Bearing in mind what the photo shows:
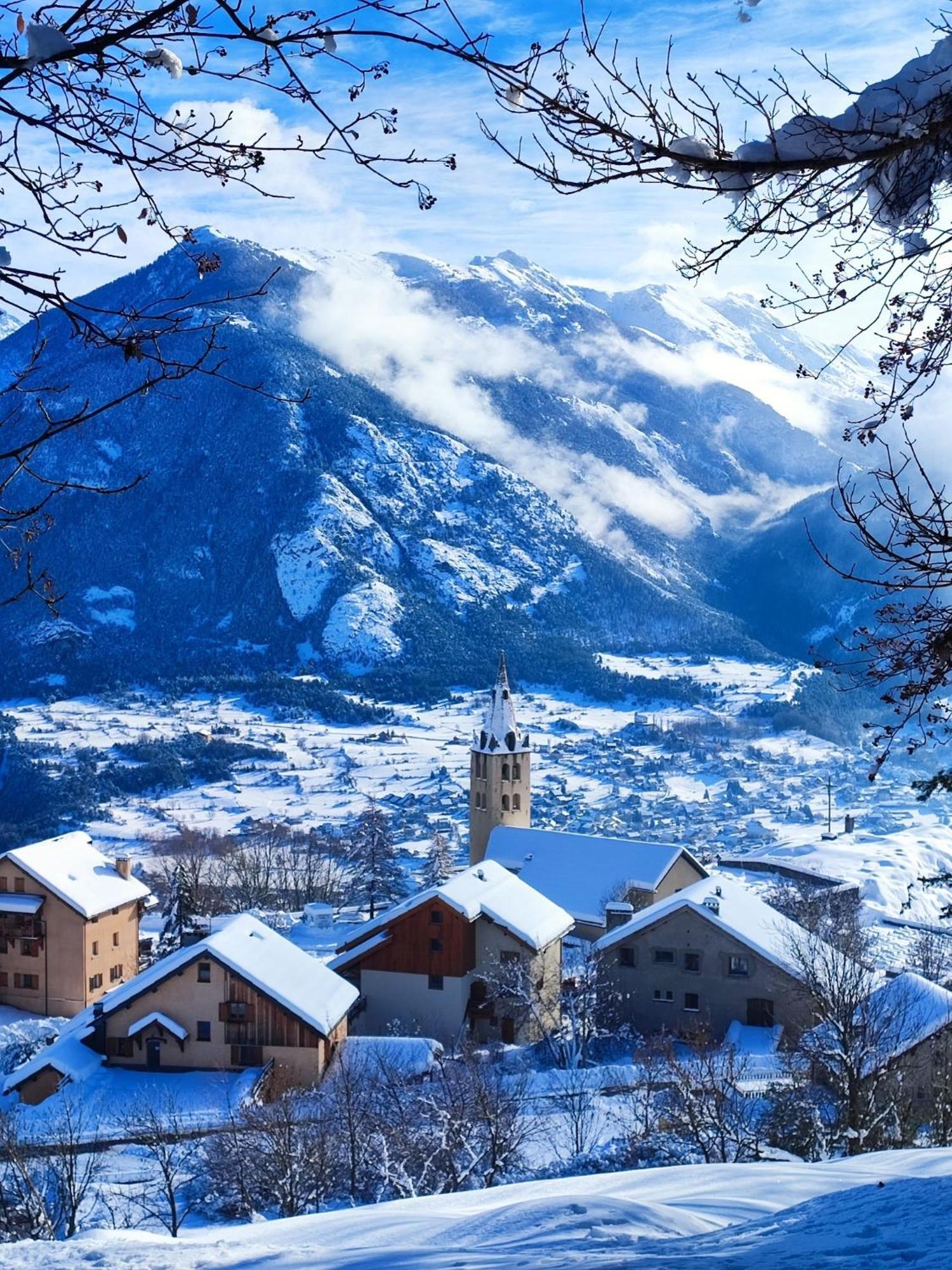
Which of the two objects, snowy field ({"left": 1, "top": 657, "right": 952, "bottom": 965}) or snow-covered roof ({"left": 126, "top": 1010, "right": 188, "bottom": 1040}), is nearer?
snow-covered roof ({"left": 126, "top": 1010, "right": 188, "bottom": 1040})

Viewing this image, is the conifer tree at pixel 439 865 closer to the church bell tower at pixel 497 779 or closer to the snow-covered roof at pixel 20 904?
the church bell tower at pixel 497 779

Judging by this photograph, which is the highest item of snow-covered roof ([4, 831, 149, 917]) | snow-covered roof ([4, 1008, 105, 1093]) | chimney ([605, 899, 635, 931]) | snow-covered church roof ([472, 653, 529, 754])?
snow-covered church roof ([472, 653, 529, 754])

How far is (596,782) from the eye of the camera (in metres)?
114

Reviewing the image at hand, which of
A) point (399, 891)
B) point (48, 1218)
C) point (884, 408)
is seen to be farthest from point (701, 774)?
point (884, 408)

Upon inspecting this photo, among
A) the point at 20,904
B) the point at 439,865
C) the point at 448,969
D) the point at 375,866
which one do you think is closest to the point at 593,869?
the point at 375,866

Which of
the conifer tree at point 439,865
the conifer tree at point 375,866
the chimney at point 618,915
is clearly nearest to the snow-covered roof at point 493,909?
the chimney at point 618,915

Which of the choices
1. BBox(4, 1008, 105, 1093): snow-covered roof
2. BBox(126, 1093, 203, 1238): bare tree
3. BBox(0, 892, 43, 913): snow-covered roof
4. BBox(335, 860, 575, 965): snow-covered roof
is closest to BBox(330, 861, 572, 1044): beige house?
BBox(335, 860, 575, 965): snow-covered roof

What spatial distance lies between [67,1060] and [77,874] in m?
13.4

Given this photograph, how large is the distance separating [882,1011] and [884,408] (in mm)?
16901

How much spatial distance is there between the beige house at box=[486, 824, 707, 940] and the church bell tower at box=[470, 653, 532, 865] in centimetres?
501

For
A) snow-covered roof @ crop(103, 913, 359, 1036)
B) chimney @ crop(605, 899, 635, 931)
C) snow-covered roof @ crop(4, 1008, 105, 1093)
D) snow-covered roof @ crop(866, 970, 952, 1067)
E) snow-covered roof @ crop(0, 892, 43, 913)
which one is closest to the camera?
snow-covered roof @ crop(866, 970, 952, 1067)

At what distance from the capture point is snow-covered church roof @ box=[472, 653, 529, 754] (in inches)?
1961

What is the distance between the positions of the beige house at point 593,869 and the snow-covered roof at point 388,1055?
47.3 feet

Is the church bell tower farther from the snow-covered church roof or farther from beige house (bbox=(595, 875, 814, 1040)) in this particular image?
beige house (bbox=(595, 875, 814, 1040))
